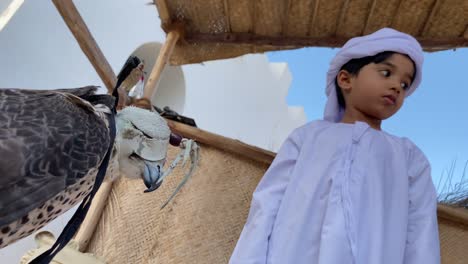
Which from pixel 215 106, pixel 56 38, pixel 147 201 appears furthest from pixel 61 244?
pixel 215 106

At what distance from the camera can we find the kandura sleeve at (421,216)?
2.51 ft

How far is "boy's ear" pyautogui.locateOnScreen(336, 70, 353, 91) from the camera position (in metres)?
1.02

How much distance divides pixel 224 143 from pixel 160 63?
1.09 ft

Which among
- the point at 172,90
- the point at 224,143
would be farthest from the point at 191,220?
the point at 172,90

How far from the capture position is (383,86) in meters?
0.94

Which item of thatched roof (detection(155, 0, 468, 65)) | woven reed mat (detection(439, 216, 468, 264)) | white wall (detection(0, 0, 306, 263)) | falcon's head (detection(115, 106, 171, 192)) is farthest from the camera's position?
white wall (detection(0, 0, 306, 263))

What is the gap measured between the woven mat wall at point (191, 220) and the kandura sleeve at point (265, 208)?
16 centimetres

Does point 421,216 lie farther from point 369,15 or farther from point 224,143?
point 369,15

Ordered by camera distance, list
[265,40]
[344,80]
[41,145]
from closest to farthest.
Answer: [41,145]
[344,80]
[265,40]

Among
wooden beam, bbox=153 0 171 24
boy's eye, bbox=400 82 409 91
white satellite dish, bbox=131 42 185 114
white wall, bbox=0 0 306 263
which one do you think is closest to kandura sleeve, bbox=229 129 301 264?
boy's eye, bbox=400 82 409 91

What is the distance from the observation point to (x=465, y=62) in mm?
2695

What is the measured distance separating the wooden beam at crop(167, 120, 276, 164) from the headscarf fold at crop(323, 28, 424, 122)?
0.55ft

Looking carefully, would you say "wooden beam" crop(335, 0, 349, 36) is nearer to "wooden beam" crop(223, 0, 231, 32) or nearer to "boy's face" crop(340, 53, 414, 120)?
"wooden beam" crop(223, 0, 231, 32)

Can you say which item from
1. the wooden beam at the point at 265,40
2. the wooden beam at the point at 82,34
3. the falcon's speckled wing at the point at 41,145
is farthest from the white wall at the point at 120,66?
the falcon's speckled wing at the point at 41,145
